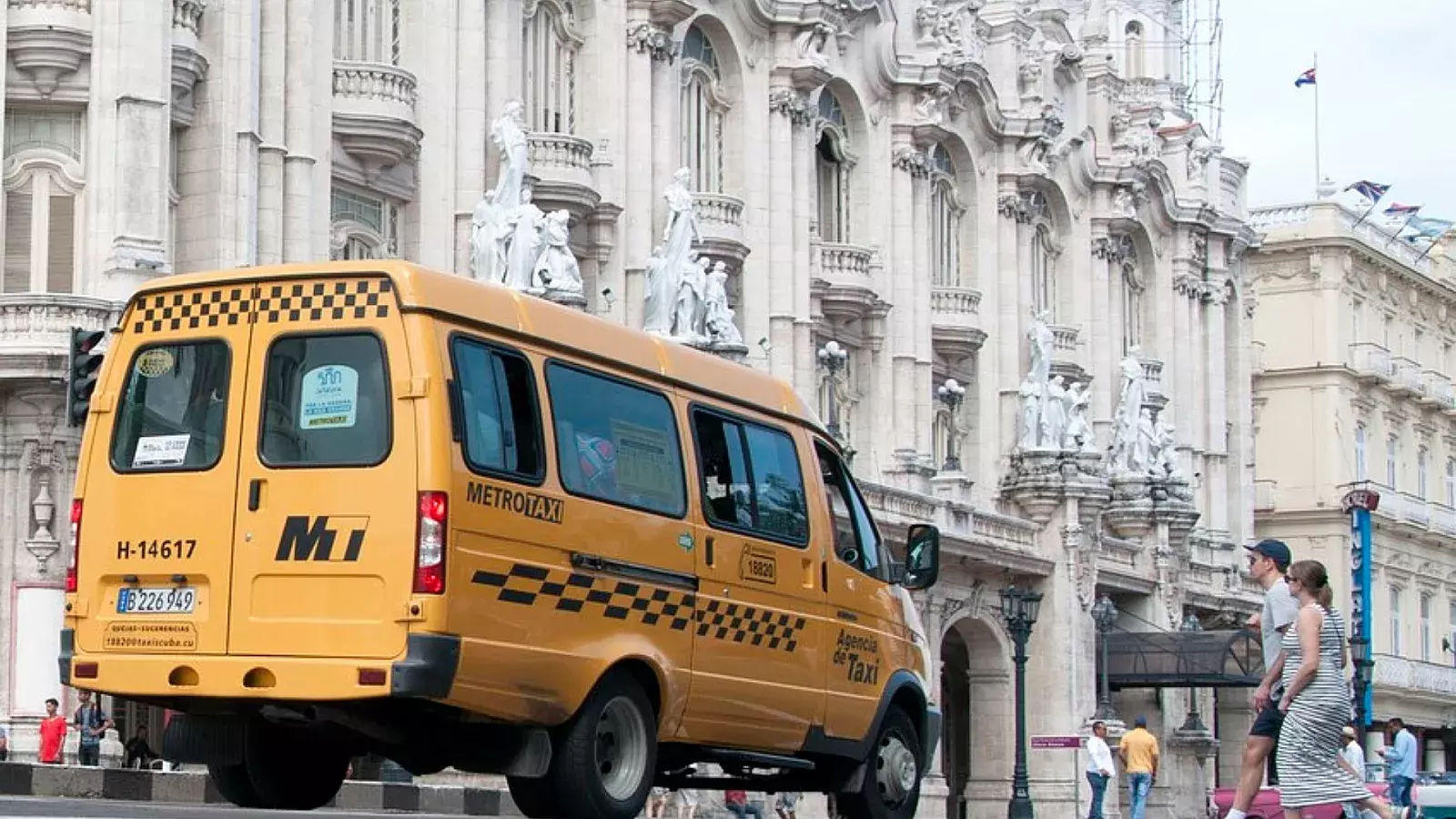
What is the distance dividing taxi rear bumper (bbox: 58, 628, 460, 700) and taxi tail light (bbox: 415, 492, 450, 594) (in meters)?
0.28

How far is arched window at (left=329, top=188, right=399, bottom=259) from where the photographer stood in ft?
116

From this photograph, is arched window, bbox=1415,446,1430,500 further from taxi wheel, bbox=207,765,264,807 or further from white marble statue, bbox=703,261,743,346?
taxi wheel, bbox=207,765,264,807

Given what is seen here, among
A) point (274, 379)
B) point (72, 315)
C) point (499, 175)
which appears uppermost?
point (499, 175)

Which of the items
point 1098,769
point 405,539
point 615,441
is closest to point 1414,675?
point 1098,769

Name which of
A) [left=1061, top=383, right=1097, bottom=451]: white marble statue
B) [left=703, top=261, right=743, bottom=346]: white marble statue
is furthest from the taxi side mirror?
[left=1061, top=383, right=1097, bottom=451]: white marble statue

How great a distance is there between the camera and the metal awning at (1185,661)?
172 feet

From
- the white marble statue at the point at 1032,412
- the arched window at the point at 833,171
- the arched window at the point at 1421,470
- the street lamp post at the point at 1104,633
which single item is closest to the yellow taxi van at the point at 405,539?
the arched window at the point at 833,171

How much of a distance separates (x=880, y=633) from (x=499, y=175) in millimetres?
19666

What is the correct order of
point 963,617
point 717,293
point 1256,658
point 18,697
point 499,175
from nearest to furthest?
point 18,697 < point 499,175 < point 717,293 < point 963,617 < point 1256,658

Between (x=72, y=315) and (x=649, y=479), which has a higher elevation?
(x=72, y=315)

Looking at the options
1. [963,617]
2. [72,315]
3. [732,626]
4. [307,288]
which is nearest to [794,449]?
[732,626]

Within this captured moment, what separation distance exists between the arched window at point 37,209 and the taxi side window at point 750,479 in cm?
1571

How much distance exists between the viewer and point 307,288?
1434cm

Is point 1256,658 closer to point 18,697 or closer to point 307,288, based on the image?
point 18,697
